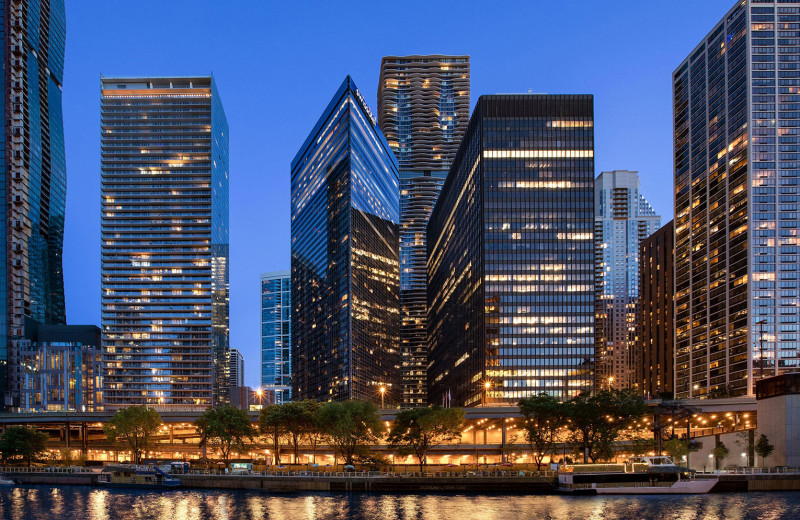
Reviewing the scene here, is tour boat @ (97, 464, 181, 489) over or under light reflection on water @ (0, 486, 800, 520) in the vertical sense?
under

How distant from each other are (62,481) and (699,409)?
133m

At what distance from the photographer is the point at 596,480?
124 m

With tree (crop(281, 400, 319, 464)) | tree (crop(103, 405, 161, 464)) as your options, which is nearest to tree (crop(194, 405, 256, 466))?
tree (crop(281, 400, 319, 464))

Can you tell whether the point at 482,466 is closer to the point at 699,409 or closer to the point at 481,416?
the point at 481,416

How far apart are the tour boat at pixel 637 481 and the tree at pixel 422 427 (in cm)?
2819

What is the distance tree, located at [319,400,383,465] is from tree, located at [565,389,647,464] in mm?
38109

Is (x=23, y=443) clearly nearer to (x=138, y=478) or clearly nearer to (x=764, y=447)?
(x=138, y=478)

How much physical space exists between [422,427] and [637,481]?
4175 centimetres

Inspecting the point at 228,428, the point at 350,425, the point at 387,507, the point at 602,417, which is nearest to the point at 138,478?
the point at 228,428

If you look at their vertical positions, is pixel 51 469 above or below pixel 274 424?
below

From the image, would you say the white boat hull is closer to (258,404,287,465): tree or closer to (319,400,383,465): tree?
(319,400,383,465): tree

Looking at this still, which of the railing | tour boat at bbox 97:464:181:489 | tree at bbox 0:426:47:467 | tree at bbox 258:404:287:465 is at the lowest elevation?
the railing

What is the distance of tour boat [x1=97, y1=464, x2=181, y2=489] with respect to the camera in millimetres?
143125

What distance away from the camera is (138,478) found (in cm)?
14800
